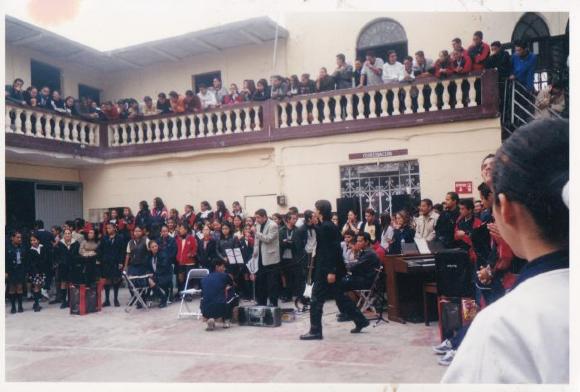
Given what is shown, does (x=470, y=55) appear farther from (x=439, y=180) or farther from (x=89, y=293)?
(x=89, y=293)

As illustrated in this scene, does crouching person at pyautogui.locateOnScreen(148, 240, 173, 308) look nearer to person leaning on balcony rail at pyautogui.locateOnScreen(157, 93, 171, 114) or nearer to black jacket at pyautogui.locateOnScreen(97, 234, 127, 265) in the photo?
black jacket at pyautogui.locateOnScreen(97, 234, 127, 265)

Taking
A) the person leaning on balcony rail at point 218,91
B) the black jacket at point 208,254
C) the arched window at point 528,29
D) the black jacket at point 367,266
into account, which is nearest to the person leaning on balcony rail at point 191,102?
the person leaning on balcony rail at point 218,91

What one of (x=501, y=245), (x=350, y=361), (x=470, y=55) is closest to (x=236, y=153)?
(x=470, y=55)

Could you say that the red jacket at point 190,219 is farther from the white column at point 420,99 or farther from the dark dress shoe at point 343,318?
the white column at point 420,99

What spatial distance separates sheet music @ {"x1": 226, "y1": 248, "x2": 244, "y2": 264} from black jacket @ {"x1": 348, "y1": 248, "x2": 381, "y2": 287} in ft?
6.59

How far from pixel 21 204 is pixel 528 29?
11.1m

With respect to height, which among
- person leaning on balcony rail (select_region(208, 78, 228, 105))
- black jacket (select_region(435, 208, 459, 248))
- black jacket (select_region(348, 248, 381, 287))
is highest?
person leaning on balcony rail (select_region(208, 78, 228, 105))

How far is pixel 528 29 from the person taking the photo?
9.62 meters

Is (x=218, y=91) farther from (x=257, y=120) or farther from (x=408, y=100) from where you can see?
(x=408, y=100)

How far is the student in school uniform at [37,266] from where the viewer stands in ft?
27.0

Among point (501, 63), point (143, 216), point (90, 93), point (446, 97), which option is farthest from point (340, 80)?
point (90, 93)

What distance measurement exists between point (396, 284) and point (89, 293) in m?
4.79

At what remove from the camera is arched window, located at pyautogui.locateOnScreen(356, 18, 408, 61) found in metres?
11.3

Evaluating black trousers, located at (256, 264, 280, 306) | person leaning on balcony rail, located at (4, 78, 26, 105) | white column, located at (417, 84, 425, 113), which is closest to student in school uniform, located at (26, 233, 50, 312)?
person leaning on balcony rail, located at (4, 78, 26, 105)
